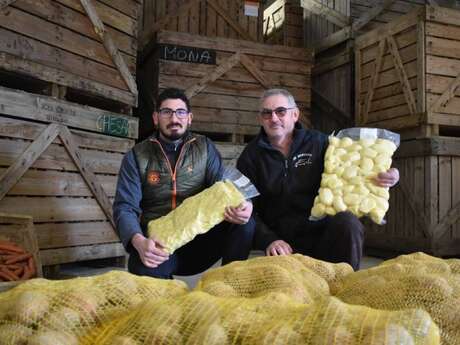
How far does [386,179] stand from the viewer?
249 centimetres

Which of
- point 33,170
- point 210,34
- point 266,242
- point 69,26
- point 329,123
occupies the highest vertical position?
point 210,34

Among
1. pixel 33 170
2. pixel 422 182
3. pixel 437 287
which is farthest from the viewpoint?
pixel 422 182

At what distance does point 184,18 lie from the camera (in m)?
7.51

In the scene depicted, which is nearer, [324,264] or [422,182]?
[324,264]

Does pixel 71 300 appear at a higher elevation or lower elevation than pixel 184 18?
lower

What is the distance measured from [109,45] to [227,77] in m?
2.02

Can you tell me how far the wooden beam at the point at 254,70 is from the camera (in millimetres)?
7039

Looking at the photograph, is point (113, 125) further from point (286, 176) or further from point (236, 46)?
point (286, 176)

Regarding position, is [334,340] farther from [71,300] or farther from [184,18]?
[184,18]

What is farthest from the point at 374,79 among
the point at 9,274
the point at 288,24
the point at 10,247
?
the point at 9,274

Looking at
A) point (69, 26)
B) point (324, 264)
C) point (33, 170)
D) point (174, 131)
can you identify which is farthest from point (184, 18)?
point (324, 264)

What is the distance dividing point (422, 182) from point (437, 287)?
5573 mm

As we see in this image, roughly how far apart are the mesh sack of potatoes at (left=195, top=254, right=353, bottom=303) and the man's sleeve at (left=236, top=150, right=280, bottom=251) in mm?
1369

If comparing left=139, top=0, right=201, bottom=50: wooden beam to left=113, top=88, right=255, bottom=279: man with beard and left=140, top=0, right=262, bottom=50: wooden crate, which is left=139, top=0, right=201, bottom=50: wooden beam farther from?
left=113, top=88, right=255, bottom=279: man with beard
